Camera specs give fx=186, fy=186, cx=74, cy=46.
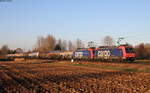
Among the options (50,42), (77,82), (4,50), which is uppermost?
→ (50,42)

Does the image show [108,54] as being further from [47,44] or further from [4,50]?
[4,50]

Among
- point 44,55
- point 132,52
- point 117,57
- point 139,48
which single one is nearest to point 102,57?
point 117,57

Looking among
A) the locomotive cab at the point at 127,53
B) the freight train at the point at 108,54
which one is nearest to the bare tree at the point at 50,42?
the freight train at the point at 108,54

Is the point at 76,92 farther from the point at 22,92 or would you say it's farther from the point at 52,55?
the point at 52,55

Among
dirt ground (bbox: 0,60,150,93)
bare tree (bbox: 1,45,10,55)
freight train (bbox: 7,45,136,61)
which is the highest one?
bare tree (bbox: 1,45,10,55)

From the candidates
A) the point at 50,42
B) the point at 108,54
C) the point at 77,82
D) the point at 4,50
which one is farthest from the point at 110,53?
the point at 4,50

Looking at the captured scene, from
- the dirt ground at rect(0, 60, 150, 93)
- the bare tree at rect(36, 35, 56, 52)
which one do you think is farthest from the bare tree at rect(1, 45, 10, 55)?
the dirt ground at rect(0, 60, 150, 93)

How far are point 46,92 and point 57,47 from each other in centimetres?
12658

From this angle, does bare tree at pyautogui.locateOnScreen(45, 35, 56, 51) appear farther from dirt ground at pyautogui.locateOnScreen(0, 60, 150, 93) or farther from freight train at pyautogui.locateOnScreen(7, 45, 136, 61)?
dirt ground at pyautogui.locateOnScreen(0, 60, 150, 93)

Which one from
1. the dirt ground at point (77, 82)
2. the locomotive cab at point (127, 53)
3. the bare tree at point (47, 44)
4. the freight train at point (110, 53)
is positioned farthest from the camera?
the bare tree at point (47, 44)

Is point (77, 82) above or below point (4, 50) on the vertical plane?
below

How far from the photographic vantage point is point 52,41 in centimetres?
13888

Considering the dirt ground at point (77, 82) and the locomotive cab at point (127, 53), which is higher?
the locomotive cab at point (127, 53)

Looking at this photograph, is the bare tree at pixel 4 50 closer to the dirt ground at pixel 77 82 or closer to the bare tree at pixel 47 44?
the bare tree at pixel 47 44
